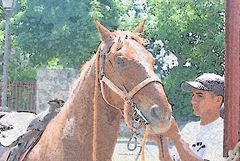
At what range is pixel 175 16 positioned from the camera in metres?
16.1

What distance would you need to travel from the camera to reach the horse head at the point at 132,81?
283 cm

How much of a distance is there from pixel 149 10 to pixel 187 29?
8.94 feet

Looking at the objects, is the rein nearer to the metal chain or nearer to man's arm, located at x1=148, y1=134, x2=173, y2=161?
man's arm, located at x1=148, y1=134, x2=173, y2=161

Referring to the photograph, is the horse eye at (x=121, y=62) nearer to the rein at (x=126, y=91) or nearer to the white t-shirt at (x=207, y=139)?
the rein at (x=126, y=91)

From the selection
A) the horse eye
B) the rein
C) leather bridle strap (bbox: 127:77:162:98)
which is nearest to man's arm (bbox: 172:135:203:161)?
the rein

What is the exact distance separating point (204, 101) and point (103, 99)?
765 millimetres

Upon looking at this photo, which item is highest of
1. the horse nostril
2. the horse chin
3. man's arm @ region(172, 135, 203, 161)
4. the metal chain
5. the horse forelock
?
the horse forelock

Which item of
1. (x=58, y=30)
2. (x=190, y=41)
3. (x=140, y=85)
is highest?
(x=58, y=30)

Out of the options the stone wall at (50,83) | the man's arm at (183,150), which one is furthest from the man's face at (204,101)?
the stone wall at (50,83)

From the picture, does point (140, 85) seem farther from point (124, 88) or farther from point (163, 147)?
point (163, 147)

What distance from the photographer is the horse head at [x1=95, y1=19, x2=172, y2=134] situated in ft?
9.28

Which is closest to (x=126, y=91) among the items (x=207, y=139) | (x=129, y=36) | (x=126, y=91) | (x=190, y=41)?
(x=126, y=91)

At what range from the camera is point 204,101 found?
3533 millimetres

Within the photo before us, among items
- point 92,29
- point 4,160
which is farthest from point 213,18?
point 4,160
